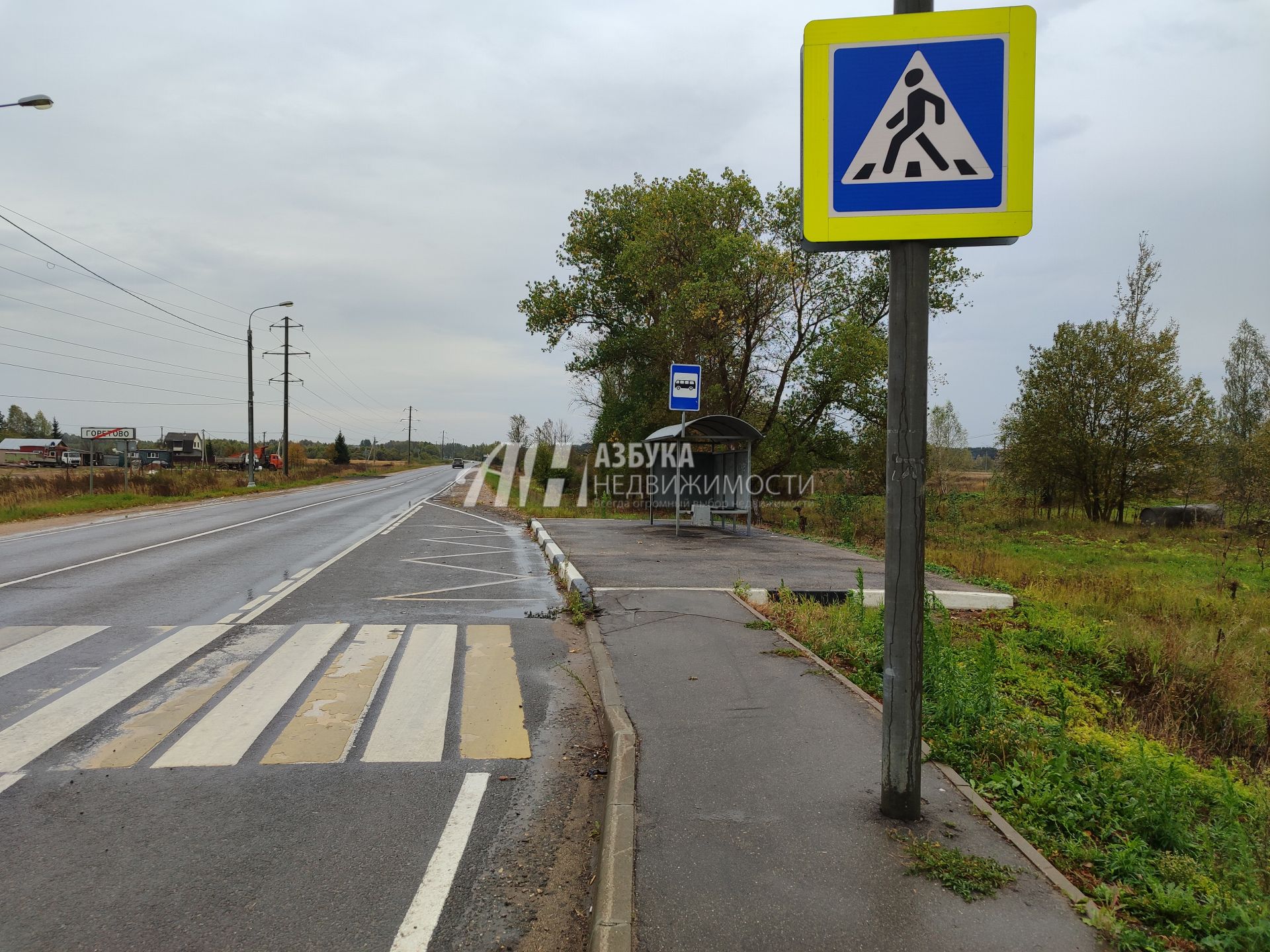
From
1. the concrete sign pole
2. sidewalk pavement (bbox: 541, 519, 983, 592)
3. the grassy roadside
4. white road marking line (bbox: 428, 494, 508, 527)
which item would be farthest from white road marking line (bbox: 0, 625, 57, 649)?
the grassy roadside

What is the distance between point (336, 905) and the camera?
302 centimetres

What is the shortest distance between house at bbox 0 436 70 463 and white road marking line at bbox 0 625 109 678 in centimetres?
8309

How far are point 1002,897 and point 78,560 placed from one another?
1414cm

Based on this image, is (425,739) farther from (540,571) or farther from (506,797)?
(540,571)

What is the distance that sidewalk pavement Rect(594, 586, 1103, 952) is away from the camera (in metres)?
2.72

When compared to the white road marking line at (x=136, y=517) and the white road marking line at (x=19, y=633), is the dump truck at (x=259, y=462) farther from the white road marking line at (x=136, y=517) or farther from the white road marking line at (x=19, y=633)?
the white road marking line at (x=19, y=633)

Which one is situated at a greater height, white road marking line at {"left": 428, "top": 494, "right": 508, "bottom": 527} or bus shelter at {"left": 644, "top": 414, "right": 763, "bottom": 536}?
bus shelter at {"left": 644, "top": 414, "right": 763, "bottom": 536}

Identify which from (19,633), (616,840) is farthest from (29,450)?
(616,840)

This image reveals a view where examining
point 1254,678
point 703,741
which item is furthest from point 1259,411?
point 703,741

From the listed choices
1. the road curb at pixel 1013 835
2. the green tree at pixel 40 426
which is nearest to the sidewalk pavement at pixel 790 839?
the road curb at pixel 1013 835

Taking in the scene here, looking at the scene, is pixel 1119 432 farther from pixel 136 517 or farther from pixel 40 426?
pixel 40 426

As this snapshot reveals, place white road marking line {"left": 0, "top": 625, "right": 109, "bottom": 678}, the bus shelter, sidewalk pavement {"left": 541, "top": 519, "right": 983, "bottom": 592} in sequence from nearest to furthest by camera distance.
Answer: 1. white road marking line {"left": 0, "top": 625, "right": 109, "bottom": 678}
2. sidewalk pavement {"left": 541, "top": 519, "right": 983, "bottom": 592}
3. the bus shelter

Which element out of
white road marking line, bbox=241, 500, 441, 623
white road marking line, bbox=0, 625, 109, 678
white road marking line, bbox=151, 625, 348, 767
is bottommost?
white road marking line, bbox=151, 625, 348, 767

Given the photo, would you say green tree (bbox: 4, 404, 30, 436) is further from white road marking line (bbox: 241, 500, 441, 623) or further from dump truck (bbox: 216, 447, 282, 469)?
white road marking line (bbox: 241, 500, 441, 623)
